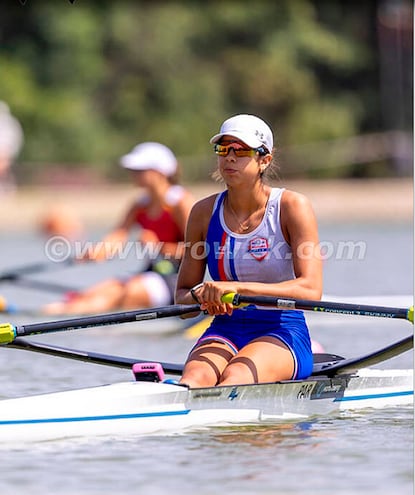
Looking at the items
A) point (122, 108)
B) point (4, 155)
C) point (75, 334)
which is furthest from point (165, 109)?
point (75, 334)

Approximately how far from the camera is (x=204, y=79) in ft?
120

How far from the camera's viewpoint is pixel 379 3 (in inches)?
1555

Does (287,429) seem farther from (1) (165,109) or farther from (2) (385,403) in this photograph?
(1) (165,109)

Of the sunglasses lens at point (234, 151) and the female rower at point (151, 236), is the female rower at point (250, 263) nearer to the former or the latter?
the sunglasses lens at point (234, 151)

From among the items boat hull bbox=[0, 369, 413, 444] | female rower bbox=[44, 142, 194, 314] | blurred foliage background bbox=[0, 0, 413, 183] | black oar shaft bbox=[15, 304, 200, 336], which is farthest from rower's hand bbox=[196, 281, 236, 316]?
blurred foliage background bbox=[0, 0, 413, 183]

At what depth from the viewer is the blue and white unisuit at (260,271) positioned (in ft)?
20.3

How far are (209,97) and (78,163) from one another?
514cm

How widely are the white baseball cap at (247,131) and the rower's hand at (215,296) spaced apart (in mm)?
749

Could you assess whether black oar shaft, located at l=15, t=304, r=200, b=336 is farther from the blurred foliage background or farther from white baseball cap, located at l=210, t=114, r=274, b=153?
the blurred foliage background

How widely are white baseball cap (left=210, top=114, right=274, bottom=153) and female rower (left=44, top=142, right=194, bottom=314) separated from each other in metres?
3.95

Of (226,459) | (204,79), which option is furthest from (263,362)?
(204,79)

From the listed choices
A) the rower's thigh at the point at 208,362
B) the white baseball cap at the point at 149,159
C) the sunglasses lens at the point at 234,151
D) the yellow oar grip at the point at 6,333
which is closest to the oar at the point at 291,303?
the rower's thigh at the point at 208,362

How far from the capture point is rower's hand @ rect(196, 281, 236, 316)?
591 cm

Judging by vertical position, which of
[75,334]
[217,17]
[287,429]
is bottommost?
[287,429]
